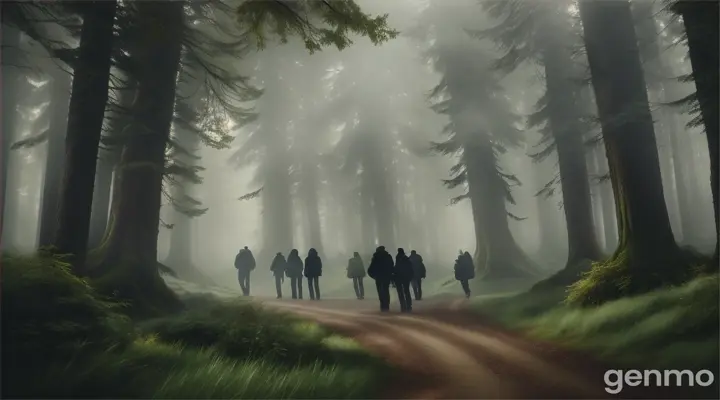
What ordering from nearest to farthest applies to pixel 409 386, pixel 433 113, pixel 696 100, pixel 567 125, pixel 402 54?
pixel 409 386 < pixel 696 100 < pixel 402 54 < pixel 567 125 < pixel 433 113

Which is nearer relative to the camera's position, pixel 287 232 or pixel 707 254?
pixel 707 254

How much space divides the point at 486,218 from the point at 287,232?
5.88 m

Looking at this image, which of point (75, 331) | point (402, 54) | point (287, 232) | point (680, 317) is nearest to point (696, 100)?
point (680, 317)

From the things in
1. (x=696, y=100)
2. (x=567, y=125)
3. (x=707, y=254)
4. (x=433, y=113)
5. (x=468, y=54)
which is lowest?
(x=707, y=254)

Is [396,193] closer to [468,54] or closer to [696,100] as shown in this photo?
[468,54]

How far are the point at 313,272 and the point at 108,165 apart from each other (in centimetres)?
403

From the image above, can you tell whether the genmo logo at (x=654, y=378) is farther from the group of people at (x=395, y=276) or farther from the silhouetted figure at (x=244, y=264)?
the silhouetted figure at (x=244, y=264)

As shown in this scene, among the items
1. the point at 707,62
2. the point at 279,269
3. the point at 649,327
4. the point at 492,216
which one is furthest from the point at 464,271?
the point at 707,62

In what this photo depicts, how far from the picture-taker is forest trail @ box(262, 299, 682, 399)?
198 inches

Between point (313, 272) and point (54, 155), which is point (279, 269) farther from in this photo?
point (54, 155)

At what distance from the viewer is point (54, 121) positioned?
666 cm

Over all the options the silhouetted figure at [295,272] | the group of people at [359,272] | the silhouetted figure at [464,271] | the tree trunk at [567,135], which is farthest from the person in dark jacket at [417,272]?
the tree trunk at [567,135]

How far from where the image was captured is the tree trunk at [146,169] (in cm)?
620

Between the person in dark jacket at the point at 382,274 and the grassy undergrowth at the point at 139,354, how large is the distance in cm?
265
